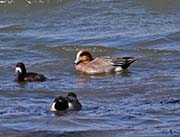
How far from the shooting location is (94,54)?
58.7 ft

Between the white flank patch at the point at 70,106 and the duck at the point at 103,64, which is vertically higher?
the duck at the point at 103,64

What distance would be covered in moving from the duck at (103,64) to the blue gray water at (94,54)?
0.19 metres

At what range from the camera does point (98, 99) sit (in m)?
12.7

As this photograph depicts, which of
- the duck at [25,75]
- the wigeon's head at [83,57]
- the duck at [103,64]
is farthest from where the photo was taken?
the wigeon's head at [83,57]

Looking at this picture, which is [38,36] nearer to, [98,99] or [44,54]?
[44,54]

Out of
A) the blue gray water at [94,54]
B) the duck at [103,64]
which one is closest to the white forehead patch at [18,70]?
the blue gray water at [94,54]

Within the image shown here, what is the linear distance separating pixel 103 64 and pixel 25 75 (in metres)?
1.73

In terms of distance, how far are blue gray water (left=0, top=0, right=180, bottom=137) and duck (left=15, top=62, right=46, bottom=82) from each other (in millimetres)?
158

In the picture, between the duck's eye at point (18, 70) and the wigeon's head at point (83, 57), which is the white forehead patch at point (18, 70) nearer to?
the duck's eye at point (18, 70)

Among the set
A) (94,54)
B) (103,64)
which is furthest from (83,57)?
(94,54)

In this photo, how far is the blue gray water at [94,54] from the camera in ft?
34.9

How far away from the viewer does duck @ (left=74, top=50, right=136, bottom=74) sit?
15.8 m

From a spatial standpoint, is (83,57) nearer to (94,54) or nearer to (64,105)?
(94,54)

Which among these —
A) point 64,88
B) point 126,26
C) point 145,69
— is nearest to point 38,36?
point 126,26
